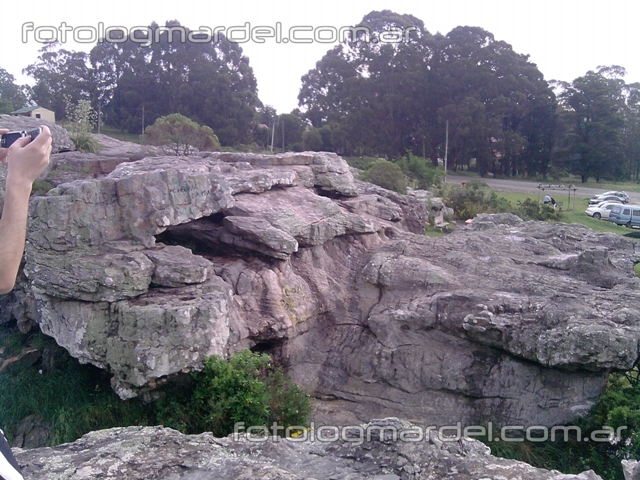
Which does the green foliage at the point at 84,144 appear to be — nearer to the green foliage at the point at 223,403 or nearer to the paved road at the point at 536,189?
the green foliage at the point at 223,403

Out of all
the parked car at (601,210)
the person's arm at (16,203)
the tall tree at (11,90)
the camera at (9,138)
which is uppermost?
the tall tree at (11,90)

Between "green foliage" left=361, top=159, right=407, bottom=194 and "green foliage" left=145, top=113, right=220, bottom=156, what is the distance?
6.11 meters

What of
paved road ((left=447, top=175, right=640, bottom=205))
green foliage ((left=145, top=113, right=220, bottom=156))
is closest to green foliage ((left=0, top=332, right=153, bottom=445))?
green foliage ((left=145, top=113, right=220, bottom=156))

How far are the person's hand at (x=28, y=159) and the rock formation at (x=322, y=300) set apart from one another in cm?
477

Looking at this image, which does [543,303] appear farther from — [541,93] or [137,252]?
[541,93]

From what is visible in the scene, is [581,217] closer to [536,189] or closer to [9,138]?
[536,189]

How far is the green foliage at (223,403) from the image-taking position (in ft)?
24.3

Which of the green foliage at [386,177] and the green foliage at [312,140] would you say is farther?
the green foliage at [312,140]

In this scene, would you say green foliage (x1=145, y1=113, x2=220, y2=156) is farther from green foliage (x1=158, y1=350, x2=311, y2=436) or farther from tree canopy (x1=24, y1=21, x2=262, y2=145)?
tree canopy (x1=24, y1=21, x2=262, y2=145)

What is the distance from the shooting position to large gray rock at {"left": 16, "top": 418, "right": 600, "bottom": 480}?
14.3ft

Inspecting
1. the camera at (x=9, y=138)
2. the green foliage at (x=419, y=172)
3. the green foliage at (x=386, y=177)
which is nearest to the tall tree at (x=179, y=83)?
the green foliage at (x=419, y=172)

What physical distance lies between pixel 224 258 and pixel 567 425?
5.77 metres

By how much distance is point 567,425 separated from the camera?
26.1ft

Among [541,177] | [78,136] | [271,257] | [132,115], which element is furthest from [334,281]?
[541,177]
